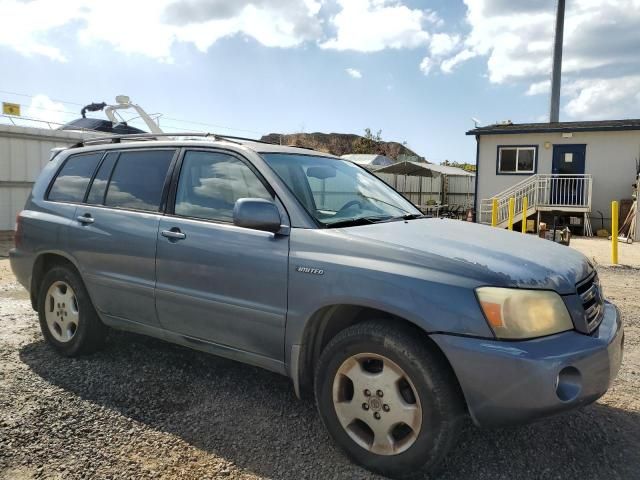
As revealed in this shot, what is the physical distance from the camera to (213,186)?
10.9ft

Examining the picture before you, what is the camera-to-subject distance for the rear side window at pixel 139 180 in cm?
358

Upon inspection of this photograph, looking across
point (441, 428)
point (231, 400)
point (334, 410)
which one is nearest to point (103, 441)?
point (231, 400)

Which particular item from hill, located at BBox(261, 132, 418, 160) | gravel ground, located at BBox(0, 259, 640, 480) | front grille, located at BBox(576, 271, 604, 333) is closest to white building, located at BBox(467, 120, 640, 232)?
gravel ground, located at BBox(0, 259, 640, 480)

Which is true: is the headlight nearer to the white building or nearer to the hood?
the hood

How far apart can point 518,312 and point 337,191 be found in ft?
5.26

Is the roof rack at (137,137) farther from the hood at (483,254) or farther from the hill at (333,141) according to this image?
the hill at (333,141)

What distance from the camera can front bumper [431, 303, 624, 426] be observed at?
2203 millimetres

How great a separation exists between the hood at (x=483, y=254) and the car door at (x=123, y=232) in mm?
1521

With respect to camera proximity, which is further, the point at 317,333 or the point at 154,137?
the point at 154,137

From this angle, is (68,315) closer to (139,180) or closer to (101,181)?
(101,181)

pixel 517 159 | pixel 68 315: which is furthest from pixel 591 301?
pixel 517 159

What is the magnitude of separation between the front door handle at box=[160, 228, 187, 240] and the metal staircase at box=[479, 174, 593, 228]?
16.0 meters

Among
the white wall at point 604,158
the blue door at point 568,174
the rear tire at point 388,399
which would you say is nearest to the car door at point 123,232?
the rear tire at point 388,399

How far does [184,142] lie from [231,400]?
71.2 inches
